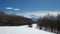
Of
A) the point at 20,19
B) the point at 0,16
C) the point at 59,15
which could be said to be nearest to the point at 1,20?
the point at 0,16

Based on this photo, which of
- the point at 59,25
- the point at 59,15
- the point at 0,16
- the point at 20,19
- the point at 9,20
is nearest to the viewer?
the point at 59,25

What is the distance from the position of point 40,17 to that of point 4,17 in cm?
907

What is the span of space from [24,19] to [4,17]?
47.4ft

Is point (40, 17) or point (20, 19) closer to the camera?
point (40, 17)

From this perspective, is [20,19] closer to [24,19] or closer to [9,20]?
[24,19]

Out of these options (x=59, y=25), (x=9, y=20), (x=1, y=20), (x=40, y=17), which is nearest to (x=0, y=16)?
(x=1, y=20)

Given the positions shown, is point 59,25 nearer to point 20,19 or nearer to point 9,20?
point 9,20

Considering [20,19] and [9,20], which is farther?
[20,19]

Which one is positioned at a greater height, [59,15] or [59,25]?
[59,15]

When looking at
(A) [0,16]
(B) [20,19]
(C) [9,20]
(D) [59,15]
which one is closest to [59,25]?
(D) [59,15]

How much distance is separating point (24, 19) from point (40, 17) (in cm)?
1450

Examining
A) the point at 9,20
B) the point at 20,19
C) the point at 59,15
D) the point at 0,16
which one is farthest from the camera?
the point at 20,19

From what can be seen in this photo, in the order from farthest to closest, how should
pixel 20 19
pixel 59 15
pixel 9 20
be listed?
pixel 20 19, pixel 9 20, pixel 59 15

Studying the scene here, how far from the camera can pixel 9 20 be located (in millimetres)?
32688
